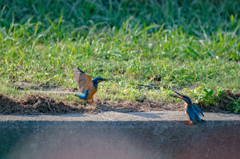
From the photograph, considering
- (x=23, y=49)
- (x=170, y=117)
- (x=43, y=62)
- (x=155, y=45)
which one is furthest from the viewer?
(x=155, y=45)

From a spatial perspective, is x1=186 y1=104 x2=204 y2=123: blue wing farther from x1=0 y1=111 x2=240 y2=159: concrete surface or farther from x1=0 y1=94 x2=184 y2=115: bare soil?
x1=0 y1=94 x2=184 y2=115: bare soil

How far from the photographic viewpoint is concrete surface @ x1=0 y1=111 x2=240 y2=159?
246 cm

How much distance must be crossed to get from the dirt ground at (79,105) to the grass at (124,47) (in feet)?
0.43

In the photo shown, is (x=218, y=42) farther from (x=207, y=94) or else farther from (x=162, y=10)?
(x=207, y=94)

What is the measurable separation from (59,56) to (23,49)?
69 cm

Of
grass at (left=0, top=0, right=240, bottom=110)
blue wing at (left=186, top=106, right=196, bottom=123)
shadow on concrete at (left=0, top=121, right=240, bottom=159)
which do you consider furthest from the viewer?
grass at (left=0, top=0, right=240, bottom=110)

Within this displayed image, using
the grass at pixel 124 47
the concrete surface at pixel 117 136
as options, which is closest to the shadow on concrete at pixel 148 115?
the concrete surface at pixel 117 136

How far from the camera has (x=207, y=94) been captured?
299 centimetres

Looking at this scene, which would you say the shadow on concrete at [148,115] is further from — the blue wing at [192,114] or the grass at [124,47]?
the grass at [124,47]

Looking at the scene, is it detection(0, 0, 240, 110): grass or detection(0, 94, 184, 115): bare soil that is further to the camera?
detection(0, 0, 240, 110): grass

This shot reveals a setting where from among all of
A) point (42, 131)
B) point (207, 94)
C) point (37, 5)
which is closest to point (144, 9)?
point (37, 5)

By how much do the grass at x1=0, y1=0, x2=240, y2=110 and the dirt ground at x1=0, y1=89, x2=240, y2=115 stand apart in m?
0.13

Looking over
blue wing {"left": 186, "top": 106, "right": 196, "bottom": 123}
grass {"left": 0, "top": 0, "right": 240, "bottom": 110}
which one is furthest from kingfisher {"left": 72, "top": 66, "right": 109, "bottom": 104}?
blue wing {"left": 186, "top": 106, "right": 196, "bottom": 123}

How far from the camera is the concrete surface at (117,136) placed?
2.46 metres
